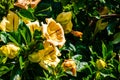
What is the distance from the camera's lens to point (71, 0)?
247 cm

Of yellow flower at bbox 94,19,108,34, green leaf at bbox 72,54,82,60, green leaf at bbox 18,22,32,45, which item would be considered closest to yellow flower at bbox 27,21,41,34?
green leaf at bbox 18,22,32,45

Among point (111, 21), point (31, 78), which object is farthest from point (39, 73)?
point (111, 21)

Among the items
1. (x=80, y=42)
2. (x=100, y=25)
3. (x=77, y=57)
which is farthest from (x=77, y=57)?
(x=100, y=25)

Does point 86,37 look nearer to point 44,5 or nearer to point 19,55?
point 44,5

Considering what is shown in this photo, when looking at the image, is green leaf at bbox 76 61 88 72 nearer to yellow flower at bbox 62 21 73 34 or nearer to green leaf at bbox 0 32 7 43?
yellow flower at bbox 62 21 73 34

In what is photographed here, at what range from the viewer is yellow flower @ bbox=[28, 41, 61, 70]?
6.39 ft

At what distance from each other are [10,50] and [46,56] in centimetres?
17

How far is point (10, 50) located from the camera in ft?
6.33

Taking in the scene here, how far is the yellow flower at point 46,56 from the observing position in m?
1.95

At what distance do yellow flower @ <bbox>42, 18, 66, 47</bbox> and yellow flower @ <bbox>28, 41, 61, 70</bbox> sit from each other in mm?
29

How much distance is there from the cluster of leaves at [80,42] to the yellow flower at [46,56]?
3cm

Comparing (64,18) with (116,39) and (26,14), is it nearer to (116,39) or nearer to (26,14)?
(26,14)

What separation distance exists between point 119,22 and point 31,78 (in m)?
0.78

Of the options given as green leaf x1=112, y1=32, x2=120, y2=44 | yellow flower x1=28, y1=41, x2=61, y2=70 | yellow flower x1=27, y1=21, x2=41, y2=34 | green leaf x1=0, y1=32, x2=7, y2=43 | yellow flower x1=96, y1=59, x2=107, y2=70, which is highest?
yellow flower x1=27, y1=21, x2=41, y2=34
